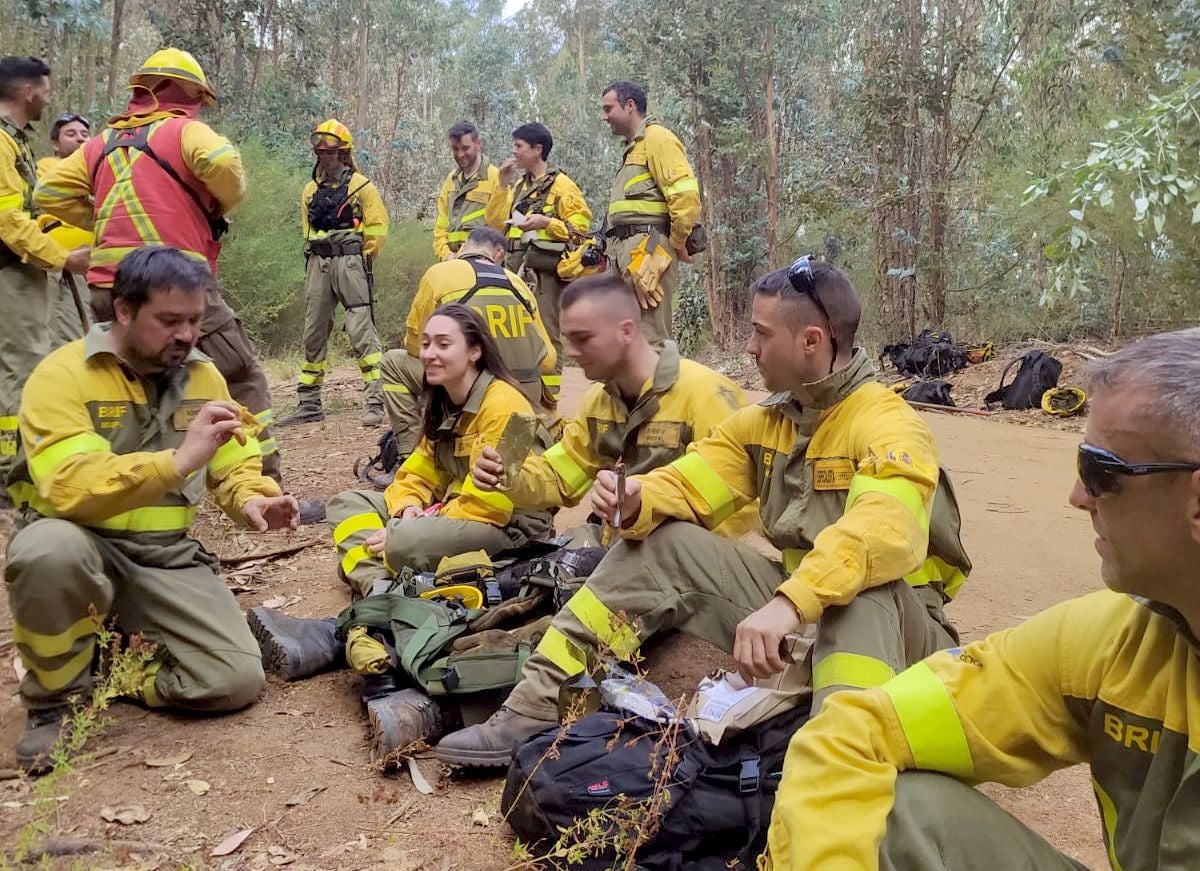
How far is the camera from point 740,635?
91.0 inches

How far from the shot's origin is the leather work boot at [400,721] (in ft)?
9.54

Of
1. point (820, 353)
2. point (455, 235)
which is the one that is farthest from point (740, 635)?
point (455, 235)

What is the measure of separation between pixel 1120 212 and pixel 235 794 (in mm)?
9384

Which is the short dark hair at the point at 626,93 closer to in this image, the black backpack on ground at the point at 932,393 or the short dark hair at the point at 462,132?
the short dark hair at the point at 462,132

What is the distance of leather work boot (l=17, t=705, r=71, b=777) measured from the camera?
2.87 metres

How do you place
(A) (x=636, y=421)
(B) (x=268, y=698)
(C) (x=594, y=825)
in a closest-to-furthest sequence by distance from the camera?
1. (C) (x=594, y=825)
2. (B) (x=268, y=698)
3. (A) (x=636, y=421)

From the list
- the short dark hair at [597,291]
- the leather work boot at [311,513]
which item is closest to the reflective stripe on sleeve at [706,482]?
the short dark hair at [597,291]

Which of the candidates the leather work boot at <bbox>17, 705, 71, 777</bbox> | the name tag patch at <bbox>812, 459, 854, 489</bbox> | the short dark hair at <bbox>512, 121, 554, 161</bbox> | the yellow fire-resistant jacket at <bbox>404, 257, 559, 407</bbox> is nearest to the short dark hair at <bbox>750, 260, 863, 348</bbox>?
the name tag patch at <bbox>812, 459, 854, 489</bbox>

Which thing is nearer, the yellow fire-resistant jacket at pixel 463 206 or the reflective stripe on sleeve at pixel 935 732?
the reflective stripe on sleeve at pixel 935 732

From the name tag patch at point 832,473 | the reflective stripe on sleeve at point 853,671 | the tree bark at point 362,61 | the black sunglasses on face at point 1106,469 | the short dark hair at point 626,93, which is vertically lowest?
the reflective stripe on sleeve at point 853,671

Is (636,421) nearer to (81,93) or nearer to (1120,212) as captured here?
(1120,212)

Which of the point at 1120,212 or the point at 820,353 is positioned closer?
the point at 820,353

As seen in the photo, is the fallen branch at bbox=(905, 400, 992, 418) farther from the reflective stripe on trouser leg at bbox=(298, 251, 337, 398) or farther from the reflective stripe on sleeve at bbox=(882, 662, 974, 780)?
the reflective stripe on sleeve at bbox=(882, 662, 974, 780)

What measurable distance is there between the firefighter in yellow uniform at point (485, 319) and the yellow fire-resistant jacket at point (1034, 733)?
4.23m
